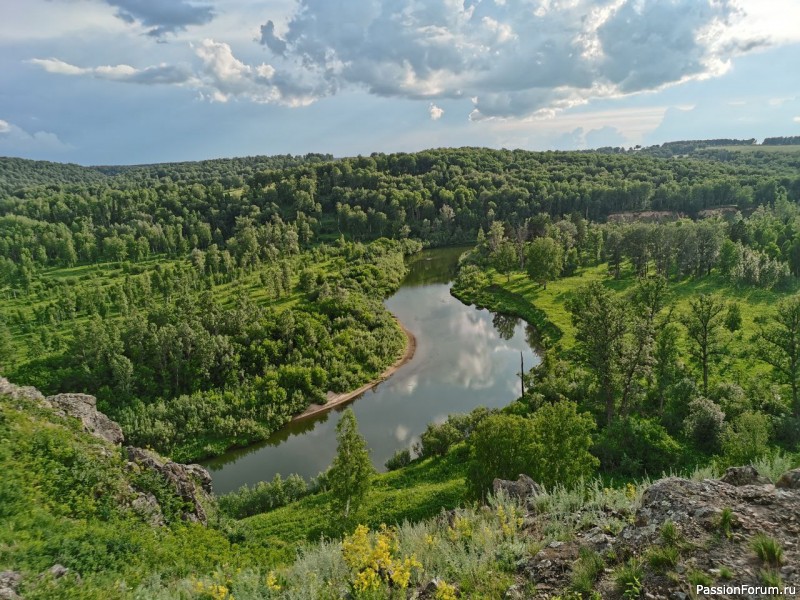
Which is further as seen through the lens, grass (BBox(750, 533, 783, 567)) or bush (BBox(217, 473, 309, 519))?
bush (BBox(217, 473, 309, 519))

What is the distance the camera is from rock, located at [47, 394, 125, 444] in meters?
24.2

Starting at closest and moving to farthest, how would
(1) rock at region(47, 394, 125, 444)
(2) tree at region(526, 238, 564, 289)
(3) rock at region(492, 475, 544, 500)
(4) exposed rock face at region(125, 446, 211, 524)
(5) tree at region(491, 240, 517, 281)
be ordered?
1. (3) rock at region(492, 475, 544, 500)
2. (4) exposed rock face at region(125, 446, 211, 524)
3. (1) rock at region(47, 394, 125, 444)
4. (2) tree at region(526, 238, 564, 289)
5. (5) tree at region(491, 240, 517, 281)

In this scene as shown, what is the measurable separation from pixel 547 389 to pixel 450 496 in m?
16.1

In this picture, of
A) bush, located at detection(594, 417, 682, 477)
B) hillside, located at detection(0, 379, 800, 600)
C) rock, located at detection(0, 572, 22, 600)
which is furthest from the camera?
bush, located at detection(594, 417, 682, 477)

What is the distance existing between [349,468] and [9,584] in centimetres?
1461

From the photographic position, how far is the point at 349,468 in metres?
23.6

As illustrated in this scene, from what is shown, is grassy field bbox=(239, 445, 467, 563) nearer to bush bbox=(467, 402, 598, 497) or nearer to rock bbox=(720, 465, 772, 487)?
bush bbox=(467, 402, 598, 497)

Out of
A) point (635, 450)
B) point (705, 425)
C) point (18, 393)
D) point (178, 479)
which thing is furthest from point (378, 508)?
point (705, 425)

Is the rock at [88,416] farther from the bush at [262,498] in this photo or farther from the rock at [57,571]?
the rock at [57,571]

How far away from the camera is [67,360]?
148 feet

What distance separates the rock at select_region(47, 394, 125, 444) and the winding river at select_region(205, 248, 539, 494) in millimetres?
11280

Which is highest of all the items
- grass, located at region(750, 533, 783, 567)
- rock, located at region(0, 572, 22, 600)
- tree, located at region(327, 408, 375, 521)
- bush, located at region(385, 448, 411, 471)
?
grass, located at region(750, 533, 783, 567)

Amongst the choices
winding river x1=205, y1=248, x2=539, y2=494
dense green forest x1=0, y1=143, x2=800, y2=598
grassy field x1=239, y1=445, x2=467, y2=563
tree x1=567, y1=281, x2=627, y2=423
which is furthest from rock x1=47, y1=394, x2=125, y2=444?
tree x1=567, y1=281, x2=627, y2=423

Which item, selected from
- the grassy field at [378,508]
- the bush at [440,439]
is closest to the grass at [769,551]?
the grassy field at [378,508]
